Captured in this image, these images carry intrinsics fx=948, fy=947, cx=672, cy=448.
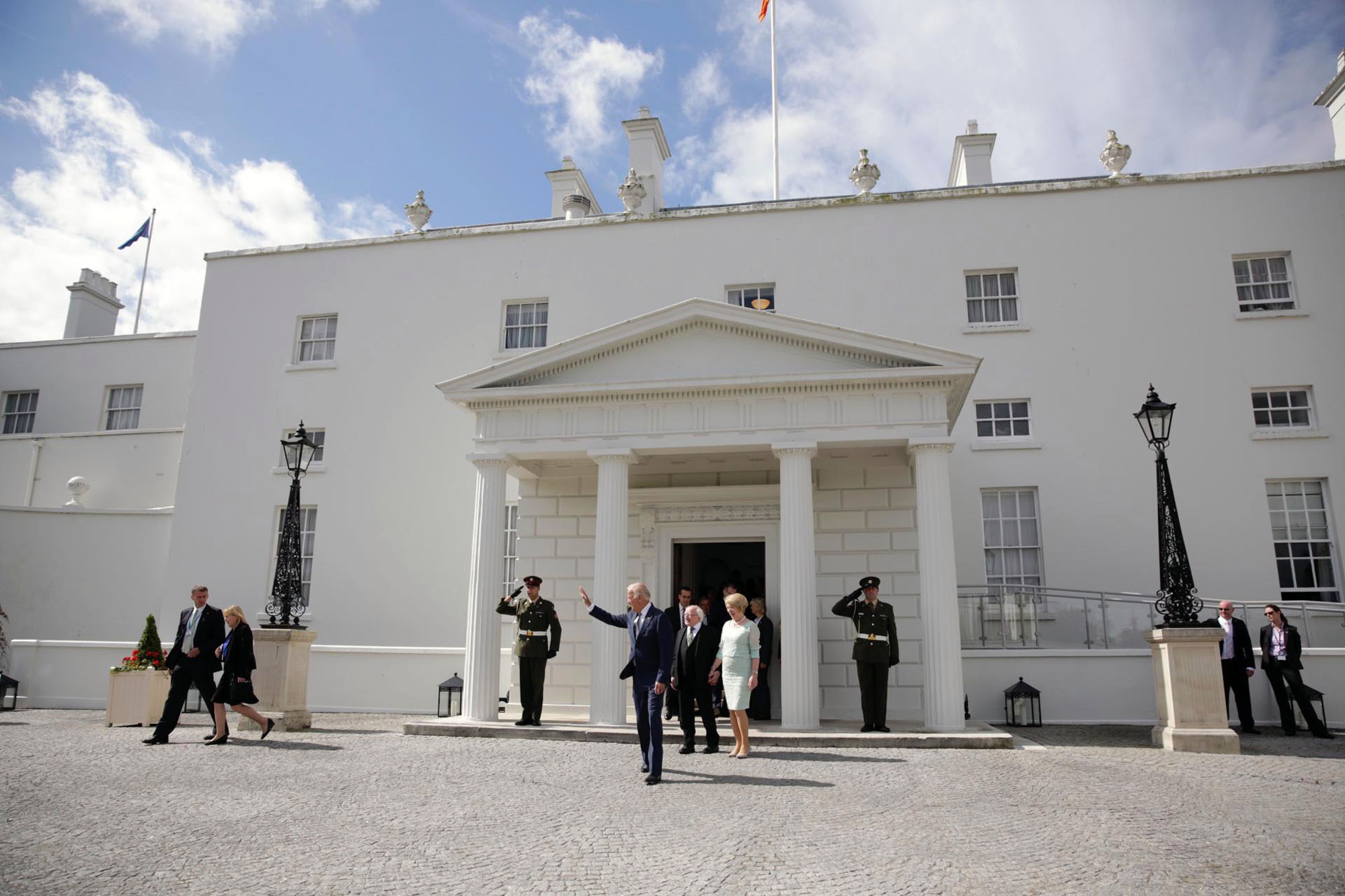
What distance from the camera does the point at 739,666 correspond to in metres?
11.1

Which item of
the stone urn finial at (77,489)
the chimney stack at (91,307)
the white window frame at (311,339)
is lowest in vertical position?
the stone urn finial at (77,489)

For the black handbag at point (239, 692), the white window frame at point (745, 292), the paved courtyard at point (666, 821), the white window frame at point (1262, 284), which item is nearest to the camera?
the paved courtyard at point (666, 821)

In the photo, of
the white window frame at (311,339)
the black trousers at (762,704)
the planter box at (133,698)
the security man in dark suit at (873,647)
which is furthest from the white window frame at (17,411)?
the security man in dark suit at (873,647)

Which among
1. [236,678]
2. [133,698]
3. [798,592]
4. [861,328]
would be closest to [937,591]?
[798,592]

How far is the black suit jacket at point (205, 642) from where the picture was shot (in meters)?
12.3

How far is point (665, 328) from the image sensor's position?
581 inches

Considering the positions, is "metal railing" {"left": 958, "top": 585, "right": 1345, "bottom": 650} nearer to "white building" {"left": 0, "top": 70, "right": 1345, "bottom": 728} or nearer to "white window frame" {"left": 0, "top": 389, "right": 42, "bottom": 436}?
"white building" {"left": 0, "top": 70, "right": 1345, "bottom": 728}

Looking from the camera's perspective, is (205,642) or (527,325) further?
(527,325)

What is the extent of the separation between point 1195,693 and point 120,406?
25.8 meters

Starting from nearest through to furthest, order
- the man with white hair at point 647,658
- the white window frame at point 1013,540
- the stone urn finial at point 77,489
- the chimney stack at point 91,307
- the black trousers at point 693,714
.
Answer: the man with white hair at point 647,658 → the black trousers at point 693,714 → the white window frame at point 1013,540 → the stone urn finial at point 77,489 → the chimney stack at point 91,307

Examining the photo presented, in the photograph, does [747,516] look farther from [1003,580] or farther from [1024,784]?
[1024,784]

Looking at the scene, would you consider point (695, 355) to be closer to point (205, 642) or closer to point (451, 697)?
point (451, 697)

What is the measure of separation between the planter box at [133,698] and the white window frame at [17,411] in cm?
1527

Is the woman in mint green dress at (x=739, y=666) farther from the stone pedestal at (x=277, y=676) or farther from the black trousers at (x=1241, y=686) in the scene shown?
the black trousers at (x=1241, y=686)
